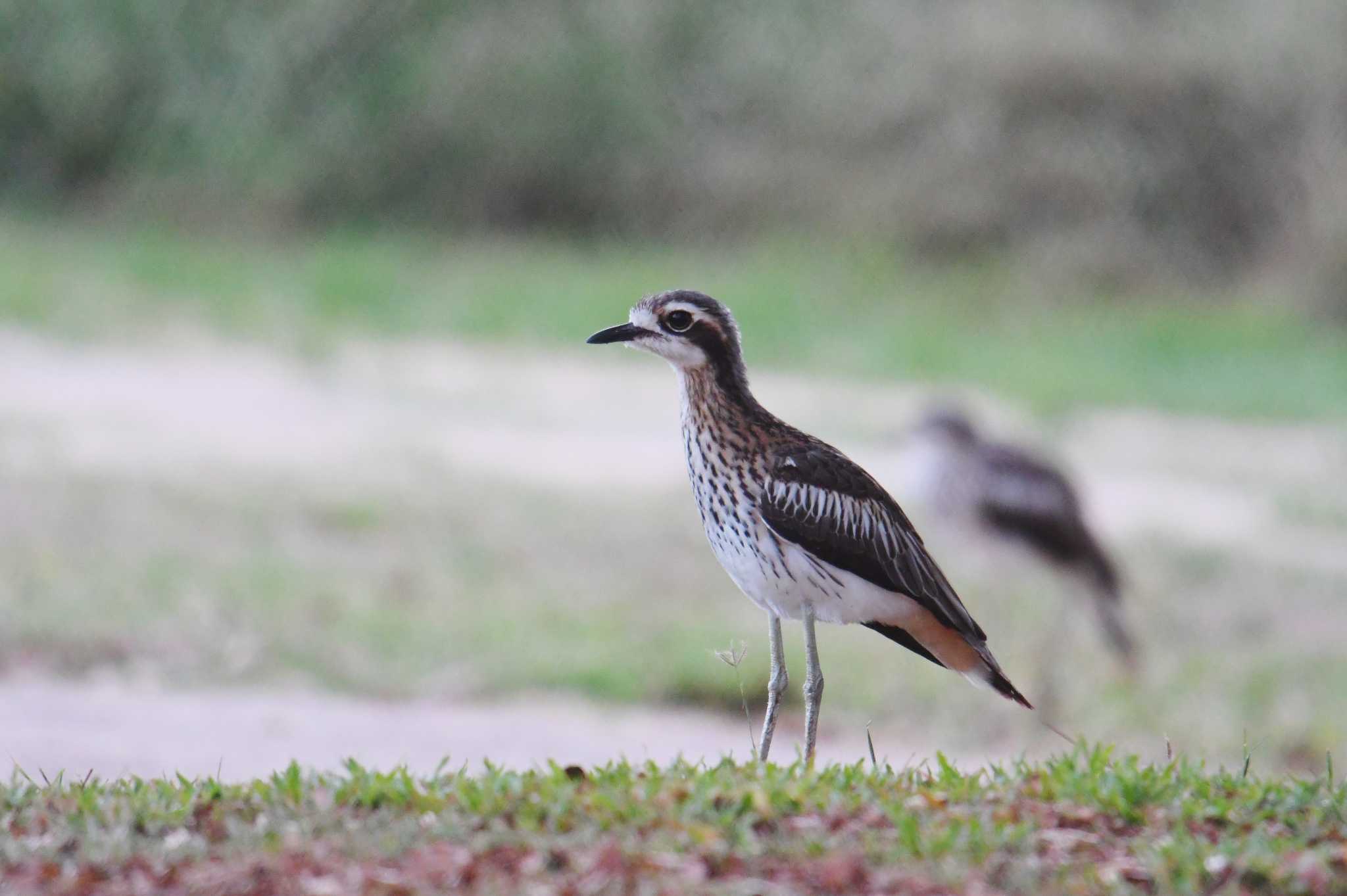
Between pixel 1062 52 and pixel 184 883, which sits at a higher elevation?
pixel 1062 52

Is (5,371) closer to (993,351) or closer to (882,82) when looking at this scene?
(993,351)

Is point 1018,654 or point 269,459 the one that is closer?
point 1018,654

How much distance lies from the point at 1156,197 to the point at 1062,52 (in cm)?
181

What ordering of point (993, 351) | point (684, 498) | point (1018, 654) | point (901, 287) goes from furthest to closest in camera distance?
point (901, 287) < point (993, 351) < point (684, 498) < point (1018, 654)

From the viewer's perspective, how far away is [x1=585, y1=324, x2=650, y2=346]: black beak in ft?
16.3

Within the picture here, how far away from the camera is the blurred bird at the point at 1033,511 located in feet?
31.5

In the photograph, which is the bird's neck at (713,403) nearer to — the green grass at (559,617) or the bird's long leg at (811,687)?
the bird's long leg at (811,687)

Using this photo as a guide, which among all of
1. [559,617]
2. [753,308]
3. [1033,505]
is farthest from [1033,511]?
[753,308]

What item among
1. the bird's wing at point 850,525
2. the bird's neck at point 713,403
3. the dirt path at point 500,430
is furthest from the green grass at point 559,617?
the bird's neck at point 713,403

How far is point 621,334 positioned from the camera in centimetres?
504

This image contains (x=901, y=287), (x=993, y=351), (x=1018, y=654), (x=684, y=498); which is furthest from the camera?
(x=901, y=287)

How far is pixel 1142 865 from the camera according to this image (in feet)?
14.3

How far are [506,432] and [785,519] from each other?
9122mm

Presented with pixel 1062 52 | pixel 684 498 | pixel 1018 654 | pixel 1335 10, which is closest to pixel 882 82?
pixel 1062 52
